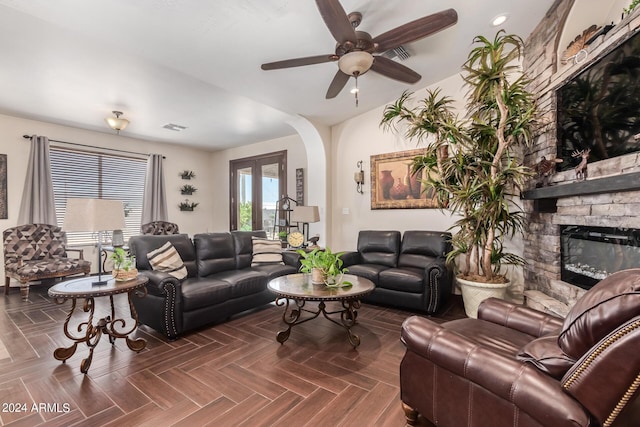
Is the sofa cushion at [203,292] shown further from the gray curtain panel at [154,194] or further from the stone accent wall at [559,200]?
the gray curtain panel at [154,194]

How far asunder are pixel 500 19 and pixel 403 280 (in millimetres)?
2713

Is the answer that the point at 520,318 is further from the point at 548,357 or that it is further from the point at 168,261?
the point at 168,261

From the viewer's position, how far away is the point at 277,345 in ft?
8.33

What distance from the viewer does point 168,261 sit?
305 cm

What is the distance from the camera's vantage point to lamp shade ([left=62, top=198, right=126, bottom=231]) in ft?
7.00

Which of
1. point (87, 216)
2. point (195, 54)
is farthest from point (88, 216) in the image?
point (195, 54)

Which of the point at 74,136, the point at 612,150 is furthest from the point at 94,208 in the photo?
the point at 74,136

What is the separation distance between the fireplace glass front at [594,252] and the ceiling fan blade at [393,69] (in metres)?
1.92

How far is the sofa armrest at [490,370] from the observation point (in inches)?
39.6

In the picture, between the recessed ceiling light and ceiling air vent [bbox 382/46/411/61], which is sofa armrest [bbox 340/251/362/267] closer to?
ceiling air vent [bbox 382/46/411/61]

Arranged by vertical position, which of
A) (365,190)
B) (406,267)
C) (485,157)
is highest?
(485,157)

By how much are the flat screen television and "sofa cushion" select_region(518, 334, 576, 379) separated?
4.72ft

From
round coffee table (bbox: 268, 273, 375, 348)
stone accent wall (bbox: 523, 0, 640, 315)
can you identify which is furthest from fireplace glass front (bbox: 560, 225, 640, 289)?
round coffee table (bbox: 268, 273, 375, 348)

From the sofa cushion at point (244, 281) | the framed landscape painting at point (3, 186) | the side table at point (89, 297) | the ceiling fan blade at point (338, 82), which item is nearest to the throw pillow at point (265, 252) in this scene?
the sofa cushion at point (244, 281)
